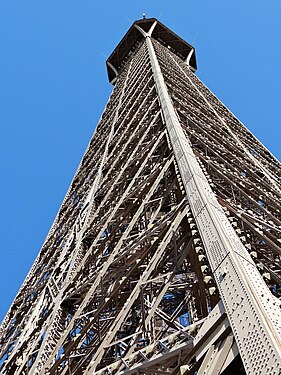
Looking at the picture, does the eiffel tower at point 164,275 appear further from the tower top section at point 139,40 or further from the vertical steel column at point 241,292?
the tower top section at point 139,40

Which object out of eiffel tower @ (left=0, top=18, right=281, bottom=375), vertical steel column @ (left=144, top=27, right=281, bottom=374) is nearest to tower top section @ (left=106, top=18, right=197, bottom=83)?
eiffel tower @ (left=0, top=18, right=281, bottom=375)

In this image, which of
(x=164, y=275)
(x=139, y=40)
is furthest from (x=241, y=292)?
(x=139, y=40)

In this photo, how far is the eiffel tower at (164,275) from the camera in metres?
5.05

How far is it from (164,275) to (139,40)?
140 ft

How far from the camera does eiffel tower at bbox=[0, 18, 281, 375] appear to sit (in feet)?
16.6

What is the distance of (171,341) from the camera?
19.7 feet

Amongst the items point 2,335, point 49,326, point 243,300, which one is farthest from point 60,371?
point 2,335

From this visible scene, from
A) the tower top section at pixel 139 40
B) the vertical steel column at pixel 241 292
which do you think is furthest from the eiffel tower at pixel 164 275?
the tower top section at pixel 139 40

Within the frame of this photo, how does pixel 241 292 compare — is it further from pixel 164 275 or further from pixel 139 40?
pixel 139 40

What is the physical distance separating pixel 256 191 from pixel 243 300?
412 inches

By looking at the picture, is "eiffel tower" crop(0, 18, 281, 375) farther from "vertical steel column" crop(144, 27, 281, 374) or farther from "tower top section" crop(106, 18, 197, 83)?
"tower top section" crop(106, 18, 197, 83)

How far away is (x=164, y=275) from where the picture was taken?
26.5 ft

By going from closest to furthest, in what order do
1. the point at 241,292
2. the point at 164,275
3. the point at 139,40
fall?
1. the point at 241,292
2. the point at 164,275
3. the point at 139,40

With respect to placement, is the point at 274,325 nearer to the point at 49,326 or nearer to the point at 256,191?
the point at 49,326
